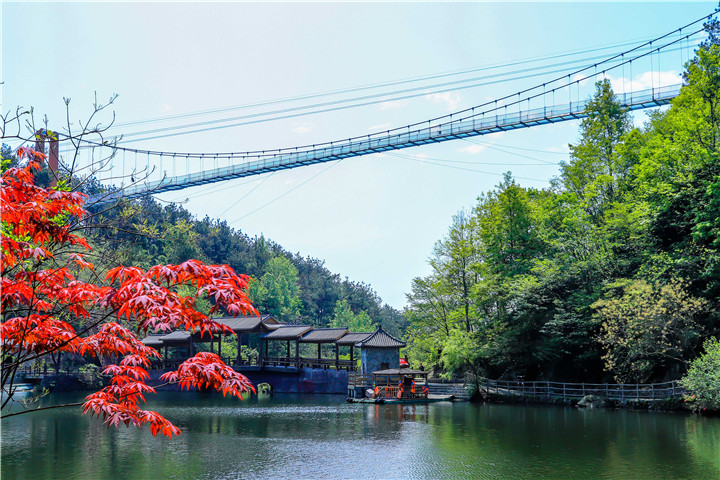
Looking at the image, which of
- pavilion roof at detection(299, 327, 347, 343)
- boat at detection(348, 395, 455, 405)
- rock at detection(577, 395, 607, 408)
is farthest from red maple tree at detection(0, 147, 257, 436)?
pavilion roof at detection(299, 327, 347, 343)

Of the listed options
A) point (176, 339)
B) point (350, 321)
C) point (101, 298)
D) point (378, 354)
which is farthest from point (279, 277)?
point (101, 298)

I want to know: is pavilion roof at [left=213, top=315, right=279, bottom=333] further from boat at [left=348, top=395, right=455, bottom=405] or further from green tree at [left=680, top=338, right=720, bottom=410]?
green tree at [left=680, top=338, right=720, bottom=410]

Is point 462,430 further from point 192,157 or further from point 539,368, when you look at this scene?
point 192,157

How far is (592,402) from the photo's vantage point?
28.2m

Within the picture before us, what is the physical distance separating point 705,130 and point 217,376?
26946mm

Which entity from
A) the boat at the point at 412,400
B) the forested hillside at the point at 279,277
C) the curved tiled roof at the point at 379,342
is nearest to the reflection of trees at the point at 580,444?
the boat at the point at 412,400

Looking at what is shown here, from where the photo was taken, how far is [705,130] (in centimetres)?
2670

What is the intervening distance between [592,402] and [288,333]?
2163 cm

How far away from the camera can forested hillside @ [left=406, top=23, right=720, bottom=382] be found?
2514 cm

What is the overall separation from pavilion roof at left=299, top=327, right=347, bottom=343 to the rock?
58.0 ft

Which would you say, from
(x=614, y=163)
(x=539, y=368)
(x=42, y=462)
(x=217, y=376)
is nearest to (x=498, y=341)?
(x=539, y=368)

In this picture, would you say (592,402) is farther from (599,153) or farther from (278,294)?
(278,294)

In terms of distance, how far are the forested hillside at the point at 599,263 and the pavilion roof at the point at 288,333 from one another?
25.2 feet

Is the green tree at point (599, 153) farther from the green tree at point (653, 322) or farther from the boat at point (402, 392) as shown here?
the boat at point (402, 392)
